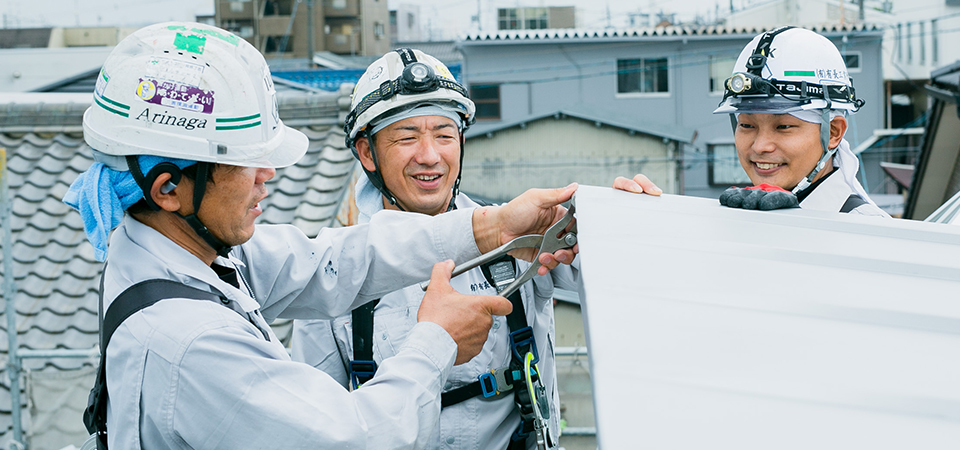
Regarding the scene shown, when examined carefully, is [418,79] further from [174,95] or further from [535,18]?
[535,18]

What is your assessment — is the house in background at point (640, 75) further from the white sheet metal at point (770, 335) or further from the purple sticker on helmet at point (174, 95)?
the white sheet metal at point (770, 335)

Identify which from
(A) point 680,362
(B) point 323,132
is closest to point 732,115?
(A) point 680,362

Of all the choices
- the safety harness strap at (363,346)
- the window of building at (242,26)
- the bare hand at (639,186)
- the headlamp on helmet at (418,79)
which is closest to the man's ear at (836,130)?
the bare hand at (639,186)

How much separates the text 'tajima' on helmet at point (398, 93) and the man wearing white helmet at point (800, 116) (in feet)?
3.47

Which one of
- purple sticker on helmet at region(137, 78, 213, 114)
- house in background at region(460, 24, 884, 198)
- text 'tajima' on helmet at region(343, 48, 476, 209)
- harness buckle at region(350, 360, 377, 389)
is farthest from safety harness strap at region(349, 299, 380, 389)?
house in background at region(460, 24, 884, 198)

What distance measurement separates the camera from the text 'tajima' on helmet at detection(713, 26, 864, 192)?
2744 millimetres

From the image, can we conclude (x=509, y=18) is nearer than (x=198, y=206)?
No

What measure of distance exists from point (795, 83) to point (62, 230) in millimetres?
5316

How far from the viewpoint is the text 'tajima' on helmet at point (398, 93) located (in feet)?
8.68

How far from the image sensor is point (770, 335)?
1.08m

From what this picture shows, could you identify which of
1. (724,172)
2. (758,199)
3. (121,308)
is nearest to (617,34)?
(724,172)

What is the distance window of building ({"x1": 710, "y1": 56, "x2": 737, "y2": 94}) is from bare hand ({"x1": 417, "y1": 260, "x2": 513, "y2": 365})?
72.8 feet

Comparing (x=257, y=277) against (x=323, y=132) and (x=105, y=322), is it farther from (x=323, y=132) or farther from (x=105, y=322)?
(x=323, y=132)

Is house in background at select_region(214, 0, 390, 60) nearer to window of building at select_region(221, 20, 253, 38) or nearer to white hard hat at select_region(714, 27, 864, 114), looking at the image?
window of building at select_region(221, 20, 253, 38)
